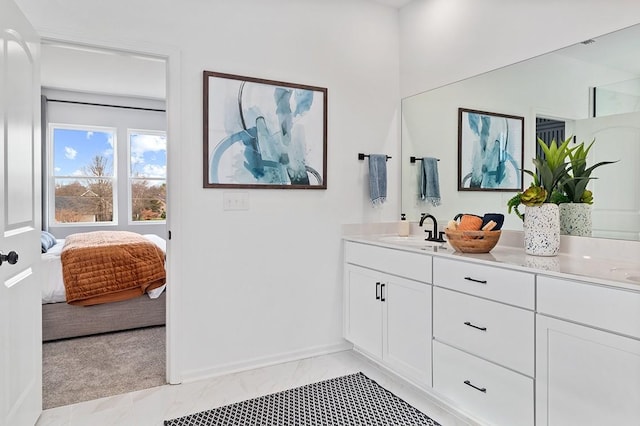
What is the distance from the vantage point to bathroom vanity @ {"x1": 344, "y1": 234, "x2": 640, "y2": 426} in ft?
4.85

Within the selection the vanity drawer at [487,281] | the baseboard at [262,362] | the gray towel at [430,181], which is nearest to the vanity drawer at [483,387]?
the vanity drawer at [487,281]

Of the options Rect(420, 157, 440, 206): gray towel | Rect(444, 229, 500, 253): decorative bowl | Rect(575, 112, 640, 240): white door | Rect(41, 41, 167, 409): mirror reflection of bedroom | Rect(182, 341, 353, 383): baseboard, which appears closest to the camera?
Rect(575, 112, 640, 240): white door

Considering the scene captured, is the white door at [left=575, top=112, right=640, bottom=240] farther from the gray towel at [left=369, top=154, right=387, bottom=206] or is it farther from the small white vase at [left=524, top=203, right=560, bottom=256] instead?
the gray towel at [left=369, top=154, right=387, bottom=206]

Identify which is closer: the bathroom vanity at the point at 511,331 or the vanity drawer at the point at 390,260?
the bathroom vanity at the point at 511,331

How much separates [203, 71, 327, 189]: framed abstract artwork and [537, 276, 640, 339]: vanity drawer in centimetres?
171

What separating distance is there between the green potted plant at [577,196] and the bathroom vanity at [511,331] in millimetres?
155

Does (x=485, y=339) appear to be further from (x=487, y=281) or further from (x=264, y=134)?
(x=264, y=134)

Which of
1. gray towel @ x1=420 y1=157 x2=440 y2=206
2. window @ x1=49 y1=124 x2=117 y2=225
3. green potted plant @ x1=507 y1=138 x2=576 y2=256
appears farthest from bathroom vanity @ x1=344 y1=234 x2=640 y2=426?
window @ x1=49 y1=124 x2=117 y2=225

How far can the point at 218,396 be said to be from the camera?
2.42m

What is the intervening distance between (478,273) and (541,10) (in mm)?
1544

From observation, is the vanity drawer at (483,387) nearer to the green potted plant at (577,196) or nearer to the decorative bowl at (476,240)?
the decorative bowl at (476,240)

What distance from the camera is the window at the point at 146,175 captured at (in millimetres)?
6117

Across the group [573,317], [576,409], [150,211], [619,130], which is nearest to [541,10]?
[619,130]

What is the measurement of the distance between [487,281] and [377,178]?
1.39 metres
